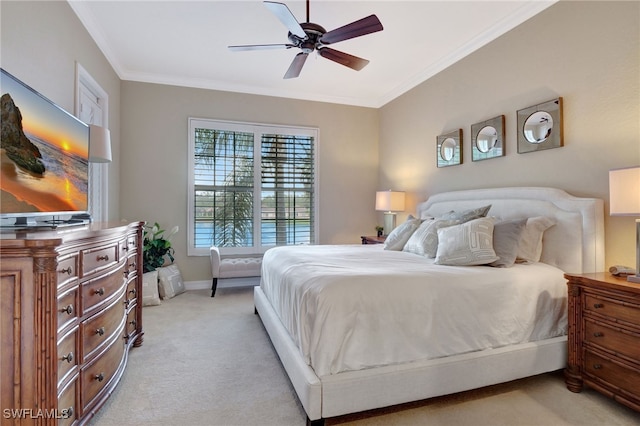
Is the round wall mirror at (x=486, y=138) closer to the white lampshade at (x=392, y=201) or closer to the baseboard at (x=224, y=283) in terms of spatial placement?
the white lampshade at (x=392, y=201)

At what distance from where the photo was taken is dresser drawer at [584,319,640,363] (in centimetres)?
172

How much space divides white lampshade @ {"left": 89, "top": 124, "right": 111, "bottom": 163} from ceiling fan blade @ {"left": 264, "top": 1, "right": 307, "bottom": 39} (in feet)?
5.60

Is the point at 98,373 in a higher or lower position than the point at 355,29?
lower

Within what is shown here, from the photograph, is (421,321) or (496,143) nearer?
(421,321)

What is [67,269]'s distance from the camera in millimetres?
1392

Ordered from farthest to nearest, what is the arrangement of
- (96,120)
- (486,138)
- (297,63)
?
(96,120) < (486,138) < (297,63)

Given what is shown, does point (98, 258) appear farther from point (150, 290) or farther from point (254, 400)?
point (150, 290)

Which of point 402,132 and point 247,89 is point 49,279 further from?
point 402,132

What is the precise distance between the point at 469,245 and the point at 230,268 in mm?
2938

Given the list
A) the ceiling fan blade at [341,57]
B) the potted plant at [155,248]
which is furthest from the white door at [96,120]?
the ceiling fan blade at [341,57]

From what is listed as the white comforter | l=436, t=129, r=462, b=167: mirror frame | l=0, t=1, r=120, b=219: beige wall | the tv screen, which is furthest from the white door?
l=436, t=129, r=462, b=167: mirror frame

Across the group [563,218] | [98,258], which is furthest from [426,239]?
[98,258]

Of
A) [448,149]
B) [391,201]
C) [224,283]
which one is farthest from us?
[224,283]

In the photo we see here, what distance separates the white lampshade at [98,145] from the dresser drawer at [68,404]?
5.87ft
